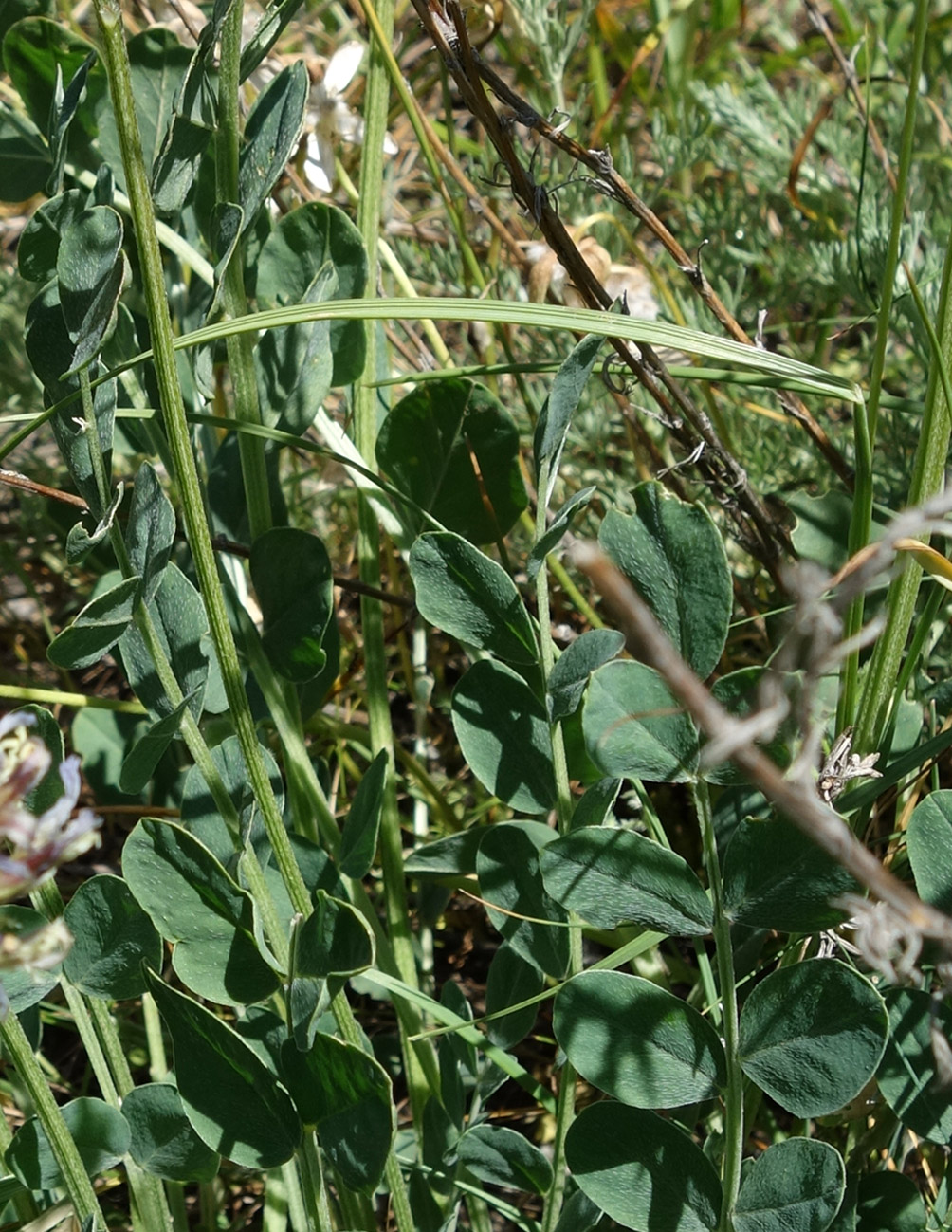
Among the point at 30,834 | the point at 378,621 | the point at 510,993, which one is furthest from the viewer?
the point at 378,621

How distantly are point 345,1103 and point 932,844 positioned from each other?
13.4 inches

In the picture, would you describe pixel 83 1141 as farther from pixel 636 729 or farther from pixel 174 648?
pixel 636 729

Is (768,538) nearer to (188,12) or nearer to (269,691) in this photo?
(269,691)

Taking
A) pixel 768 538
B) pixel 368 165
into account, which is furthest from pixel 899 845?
pixel 368 165

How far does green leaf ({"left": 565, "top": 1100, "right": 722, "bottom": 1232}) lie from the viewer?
66cm

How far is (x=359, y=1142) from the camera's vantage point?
26.1 inches

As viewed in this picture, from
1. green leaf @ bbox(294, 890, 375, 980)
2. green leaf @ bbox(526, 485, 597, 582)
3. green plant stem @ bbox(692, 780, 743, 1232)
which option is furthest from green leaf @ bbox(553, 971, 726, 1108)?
green leaf @ bbox(526, 485, 597, 582)

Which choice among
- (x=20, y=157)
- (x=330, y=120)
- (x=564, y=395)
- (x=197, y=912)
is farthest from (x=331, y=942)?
(x=330, y=120)

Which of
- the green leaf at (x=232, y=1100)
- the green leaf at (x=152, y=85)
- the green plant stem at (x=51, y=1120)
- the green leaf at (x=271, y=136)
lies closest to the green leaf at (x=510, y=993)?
the green leaf at (x=232, y=1100)

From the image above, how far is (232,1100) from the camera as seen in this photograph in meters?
0.67

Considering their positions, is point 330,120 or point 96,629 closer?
point 96,629

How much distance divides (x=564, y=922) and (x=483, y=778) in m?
0.10

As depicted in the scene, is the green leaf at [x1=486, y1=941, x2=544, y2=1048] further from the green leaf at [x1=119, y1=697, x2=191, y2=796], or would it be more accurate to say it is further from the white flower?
the white flower

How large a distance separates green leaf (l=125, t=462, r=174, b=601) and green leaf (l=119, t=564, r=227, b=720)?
4cm
